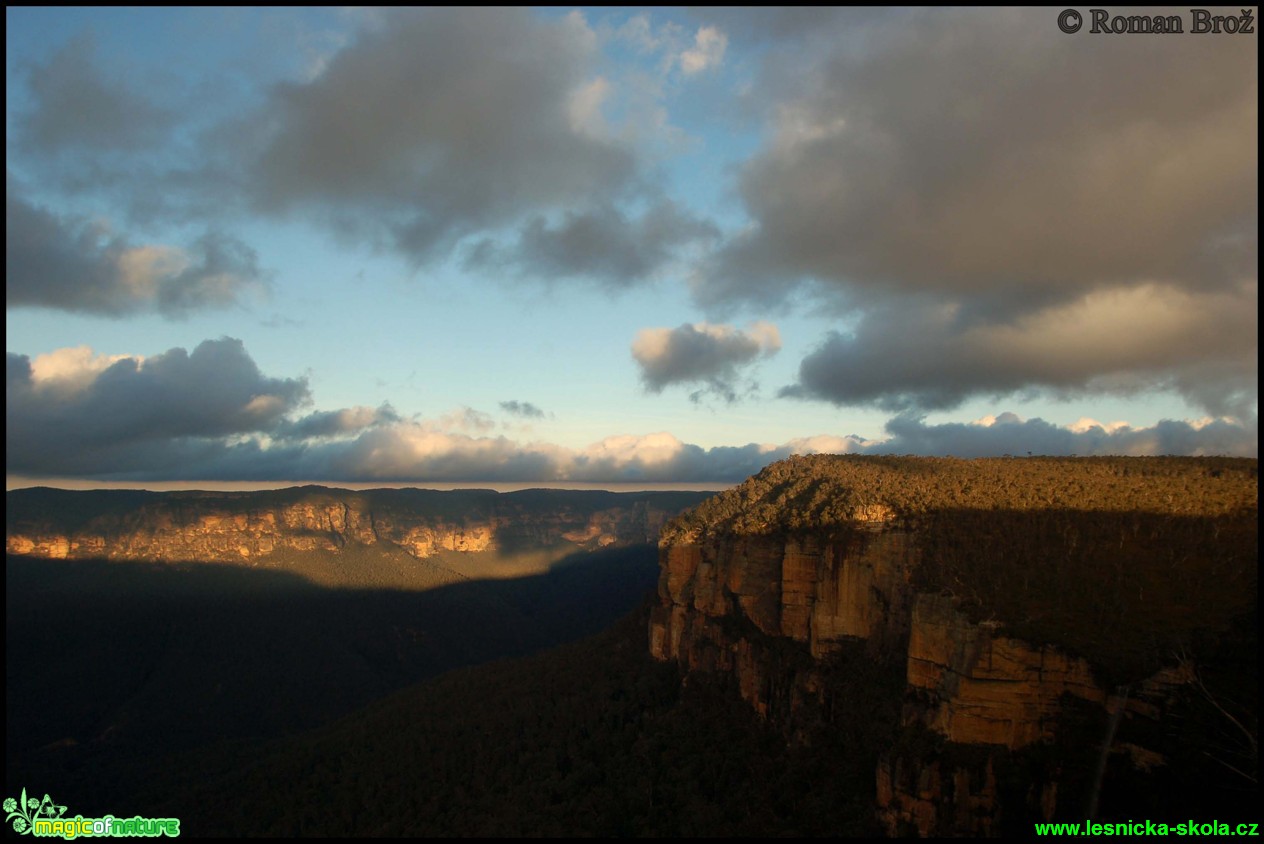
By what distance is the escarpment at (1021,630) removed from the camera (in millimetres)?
35062

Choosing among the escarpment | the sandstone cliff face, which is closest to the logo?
the sandstone cliff face

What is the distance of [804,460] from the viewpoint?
82.6 meters

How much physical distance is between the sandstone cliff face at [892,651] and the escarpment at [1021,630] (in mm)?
106

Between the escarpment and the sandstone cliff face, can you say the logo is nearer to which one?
the sandstone cliff face

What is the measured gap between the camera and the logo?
6594cm

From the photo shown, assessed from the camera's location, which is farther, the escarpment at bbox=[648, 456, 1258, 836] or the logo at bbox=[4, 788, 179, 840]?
the logo at bbox=[4, 788, 179, 840]

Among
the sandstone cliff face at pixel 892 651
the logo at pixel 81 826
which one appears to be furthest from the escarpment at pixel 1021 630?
the logo at pixel 81 826

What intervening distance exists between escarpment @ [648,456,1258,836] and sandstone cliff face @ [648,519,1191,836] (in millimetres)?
106

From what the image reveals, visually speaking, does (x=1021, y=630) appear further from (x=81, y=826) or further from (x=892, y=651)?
(x=81, y=826)

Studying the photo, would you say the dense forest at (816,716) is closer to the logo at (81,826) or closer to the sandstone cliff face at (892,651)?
the sandstone cliff face at (892,651)

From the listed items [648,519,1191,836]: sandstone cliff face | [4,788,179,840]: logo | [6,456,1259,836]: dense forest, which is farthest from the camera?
[4,788,179,840]: logo

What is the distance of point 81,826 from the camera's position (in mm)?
66812

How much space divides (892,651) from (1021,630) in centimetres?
1134

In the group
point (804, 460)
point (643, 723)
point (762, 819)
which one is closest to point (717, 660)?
point (643, 723)
